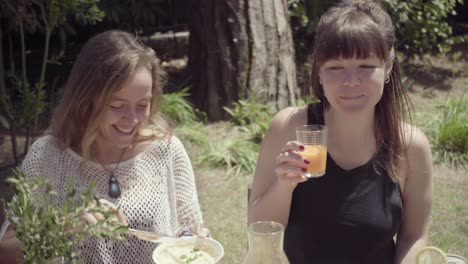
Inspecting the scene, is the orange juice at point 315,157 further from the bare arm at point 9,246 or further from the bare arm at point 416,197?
the bare arm at point 9,246

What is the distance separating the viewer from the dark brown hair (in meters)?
2.03

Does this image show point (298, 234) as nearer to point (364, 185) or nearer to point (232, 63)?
point (364, 185)

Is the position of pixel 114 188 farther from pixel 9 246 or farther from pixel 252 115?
pixel 252 115

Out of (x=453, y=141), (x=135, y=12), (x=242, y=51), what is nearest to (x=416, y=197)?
(x=453, y=141)

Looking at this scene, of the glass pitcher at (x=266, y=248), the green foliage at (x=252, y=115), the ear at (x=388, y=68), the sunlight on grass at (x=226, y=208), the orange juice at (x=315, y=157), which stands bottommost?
the sunlight on grass at (x=226, y=208)

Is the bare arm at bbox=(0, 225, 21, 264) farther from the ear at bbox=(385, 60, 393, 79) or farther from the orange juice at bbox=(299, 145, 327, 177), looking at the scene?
the ear at bbox=(385, 60, 393, 79)

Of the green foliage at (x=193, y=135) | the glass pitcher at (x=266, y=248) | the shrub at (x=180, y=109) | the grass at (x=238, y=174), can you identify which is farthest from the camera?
the shrub at (x=180, y=109)

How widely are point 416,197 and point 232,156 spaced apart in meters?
3.23

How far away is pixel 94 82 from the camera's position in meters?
2.20

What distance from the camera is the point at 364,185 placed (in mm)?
2236

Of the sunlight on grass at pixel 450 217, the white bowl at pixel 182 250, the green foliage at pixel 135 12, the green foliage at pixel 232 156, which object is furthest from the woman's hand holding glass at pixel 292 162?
the green foliage at pixel 135 12

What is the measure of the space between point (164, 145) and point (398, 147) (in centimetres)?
94

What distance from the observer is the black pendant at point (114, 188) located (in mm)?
2354

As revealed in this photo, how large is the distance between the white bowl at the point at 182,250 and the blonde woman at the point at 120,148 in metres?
0.38
